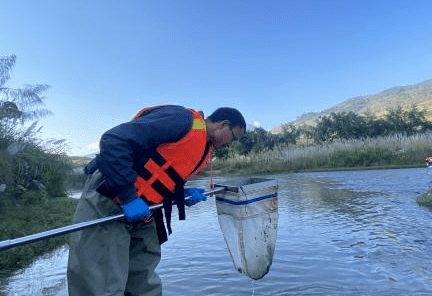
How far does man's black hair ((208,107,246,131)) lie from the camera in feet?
10.3

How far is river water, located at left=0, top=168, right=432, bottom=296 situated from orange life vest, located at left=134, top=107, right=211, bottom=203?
5.82 feet

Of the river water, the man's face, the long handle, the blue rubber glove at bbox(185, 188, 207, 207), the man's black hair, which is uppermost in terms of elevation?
the man's black hair

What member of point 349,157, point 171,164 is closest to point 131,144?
point 171,164

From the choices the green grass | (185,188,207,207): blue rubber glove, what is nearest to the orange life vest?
(185,188,207,207): blue rubber glove

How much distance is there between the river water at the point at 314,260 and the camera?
4.03 meters

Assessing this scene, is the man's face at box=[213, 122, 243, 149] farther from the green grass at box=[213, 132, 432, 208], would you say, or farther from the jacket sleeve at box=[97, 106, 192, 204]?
the green grass at box=[213, 132, 432, 208]

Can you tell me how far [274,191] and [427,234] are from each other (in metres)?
3.33

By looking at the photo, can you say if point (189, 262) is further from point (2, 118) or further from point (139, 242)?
A: point (2, 118)

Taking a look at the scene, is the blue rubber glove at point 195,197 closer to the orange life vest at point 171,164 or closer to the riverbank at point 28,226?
the orange life vest at point 171,164

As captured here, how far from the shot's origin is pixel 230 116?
3.15m

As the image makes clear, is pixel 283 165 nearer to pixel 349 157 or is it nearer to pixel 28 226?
pixel 349 157

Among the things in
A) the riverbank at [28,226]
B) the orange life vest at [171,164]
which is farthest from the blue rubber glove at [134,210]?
the riverbank at [28,226]

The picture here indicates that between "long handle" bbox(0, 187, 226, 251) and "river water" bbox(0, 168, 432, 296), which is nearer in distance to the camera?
"long handle" bbox(0, 187, 226, 251)

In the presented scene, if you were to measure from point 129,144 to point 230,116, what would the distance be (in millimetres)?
976
